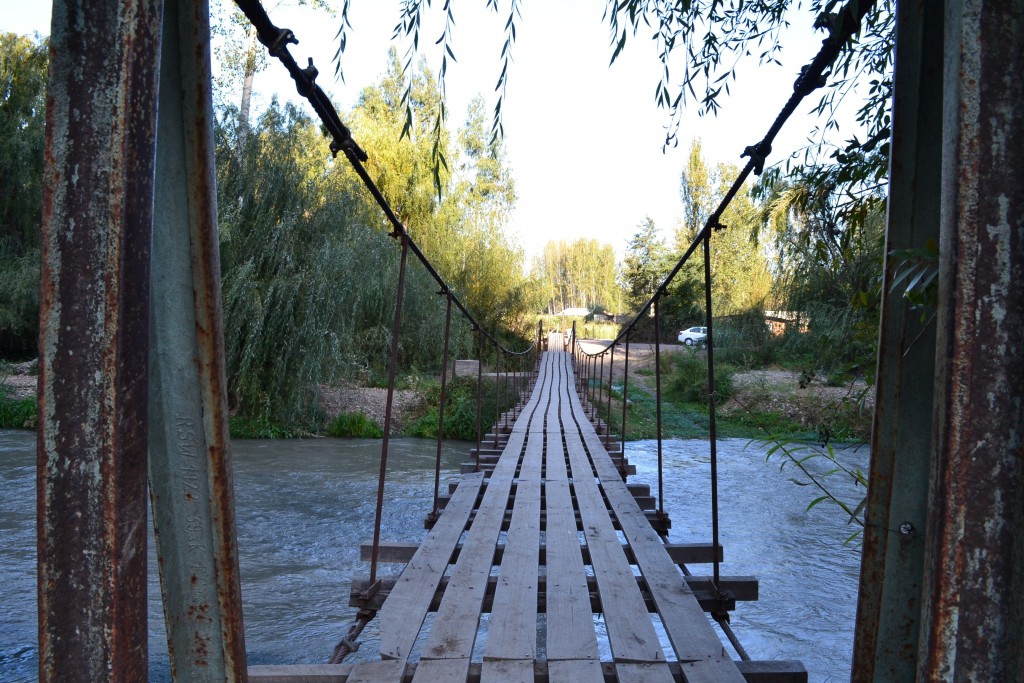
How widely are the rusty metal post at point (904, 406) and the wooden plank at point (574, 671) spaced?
707mm

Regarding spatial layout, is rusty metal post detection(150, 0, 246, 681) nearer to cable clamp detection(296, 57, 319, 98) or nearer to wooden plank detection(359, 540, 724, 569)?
cable clamp detection(296, 57, 319, 98)

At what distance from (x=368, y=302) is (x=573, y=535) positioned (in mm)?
7637

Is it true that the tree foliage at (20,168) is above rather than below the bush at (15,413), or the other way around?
above

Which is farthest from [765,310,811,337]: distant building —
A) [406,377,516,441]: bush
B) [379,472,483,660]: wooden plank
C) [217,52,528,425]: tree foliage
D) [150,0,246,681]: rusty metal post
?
[150,0,246,681]: rusty metal post

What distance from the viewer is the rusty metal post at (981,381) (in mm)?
494

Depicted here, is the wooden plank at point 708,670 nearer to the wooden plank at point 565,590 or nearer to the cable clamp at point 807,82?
the wooden plank at point 565,590

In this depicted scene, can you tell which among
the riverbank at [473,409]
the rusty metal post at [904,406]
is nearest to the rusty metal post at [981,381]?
the rusty metal post at [904,406]

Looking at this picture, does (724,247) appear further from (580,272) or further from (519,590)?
(580,272)

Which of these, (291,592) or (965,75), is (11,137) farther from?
(965,75)

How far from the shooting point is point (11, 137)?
30.6 ft

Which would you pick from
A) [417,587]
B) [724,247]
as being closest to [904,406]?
[417,587]

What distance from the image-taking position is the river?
13.7ft

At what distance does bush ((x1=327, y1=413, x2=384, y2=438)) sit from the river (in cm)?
29

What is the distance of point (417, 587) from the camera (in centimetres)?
170
